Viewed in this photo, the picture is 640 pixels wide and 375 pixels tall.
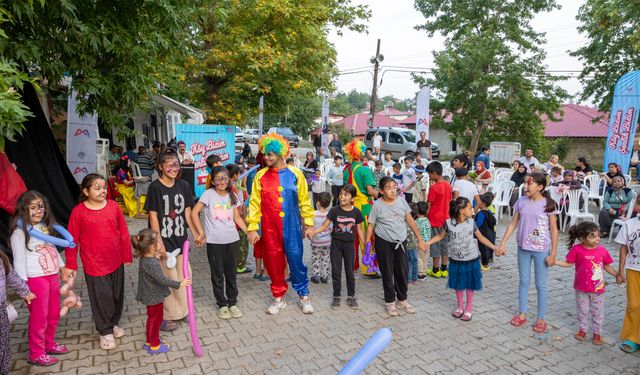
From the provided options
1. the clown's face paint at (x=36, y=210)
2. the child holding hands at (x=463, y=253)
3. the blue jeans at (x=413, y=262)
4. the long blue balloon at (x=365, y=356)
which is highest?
the long blue balloon at (x=365, y=356)

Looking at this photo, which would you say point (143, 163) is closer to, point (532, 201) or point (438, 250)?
point (438, 250)

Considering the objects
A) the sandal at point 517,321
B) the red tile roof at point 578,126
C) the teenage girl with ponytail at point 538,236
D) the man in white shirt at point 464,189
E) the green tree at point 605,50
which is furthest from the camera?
the red tile roof at point 578,126

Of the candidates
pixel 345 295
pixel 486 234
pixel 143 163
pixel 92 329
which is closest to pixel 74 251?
pixel 92 329

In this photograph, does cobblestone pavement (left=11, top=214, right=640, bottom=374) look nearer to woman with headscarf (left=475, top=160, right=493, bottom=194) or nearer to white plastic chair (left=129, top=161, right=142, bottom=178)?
woman with headscarf (left=475, top=160, right=493, bottom=194)

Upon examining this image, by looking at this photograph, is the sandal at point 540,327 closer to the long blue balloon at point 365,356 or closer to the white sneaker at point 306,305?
the white sneaker at point 306,305

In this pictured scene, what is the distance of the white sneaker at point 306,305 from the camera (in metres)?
4.82

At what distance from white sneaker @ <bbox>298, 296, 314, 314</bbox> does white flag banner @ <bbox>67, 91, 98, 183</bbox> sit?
20.5 feet

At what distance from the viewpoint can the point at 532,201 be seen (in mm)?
4441

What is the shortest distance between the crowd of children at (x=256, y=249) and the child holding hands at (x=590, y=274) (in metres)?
0.01

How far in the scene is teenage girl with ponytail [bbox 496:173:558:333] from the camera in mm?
4309

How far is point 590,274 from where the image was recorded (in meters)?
4.04

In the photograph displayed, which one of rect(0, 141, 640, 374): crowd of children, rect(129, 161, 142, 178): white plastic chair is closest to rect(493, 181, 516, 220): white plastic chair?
rect(0, 141, 640, 374): crowd of children

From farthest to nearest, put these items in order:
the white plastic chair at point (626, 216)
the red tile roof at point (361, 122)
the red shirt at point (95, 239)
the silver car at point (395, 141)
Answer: the red tile roof at point (361, 122) → the silver car at point (395, 141) → the white plastic chair at point (626, 216) → the red shirt at point (95, 239)

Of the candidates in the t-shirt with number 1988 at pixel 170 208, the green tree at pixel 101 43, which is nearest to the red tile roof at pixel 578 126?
the green tree at pixel 101 43
